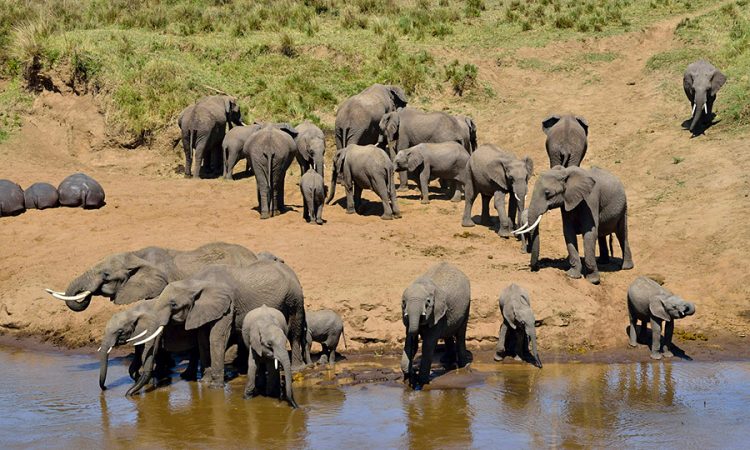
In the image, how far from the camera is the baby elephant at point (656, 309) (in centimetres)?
1413

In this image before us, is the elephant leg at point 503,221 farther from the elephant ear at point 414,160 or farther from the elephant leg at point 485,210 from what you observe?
the elephant ear at point 414,160

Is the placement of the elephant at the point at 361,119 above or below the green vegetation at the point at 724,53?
below

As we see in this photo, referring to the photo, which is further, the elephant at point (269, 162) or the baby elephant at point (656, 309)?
the elephant at point (269, 162)

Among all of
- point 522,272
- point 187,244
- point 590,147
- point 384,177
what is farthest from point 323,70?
point 522,272

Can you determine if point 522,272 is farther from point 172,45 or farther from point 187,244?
point 172,45

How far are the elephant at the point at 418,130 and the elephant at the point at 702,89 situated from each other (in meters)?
4.82

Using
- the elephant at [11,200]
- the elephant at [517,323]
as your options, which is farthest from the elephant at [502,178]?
the elephant at [11,200]

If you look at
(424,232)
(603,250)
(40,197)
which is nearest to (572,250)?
(603,250)

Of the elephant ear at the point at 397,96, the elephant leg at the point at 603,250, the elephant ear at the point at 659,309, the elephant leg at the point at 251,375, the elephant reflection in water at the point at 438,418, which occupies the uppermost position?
the elephant ear at the point at 397,96

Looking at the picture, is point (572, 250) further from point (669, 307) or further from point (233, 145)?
point (233, 145)

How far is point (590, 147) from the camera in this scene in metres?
24.9

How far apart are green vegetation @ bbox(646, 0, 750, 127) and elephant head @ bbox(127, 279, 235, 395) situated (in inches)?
564

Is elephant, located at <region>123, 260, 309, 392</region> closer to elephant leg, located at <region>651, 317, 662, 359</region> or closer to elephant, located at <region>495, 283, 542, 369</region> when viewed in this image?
elephant, located at <region>495, 283, 542, 369</region>

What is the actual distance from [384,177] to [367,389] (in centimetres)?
755
